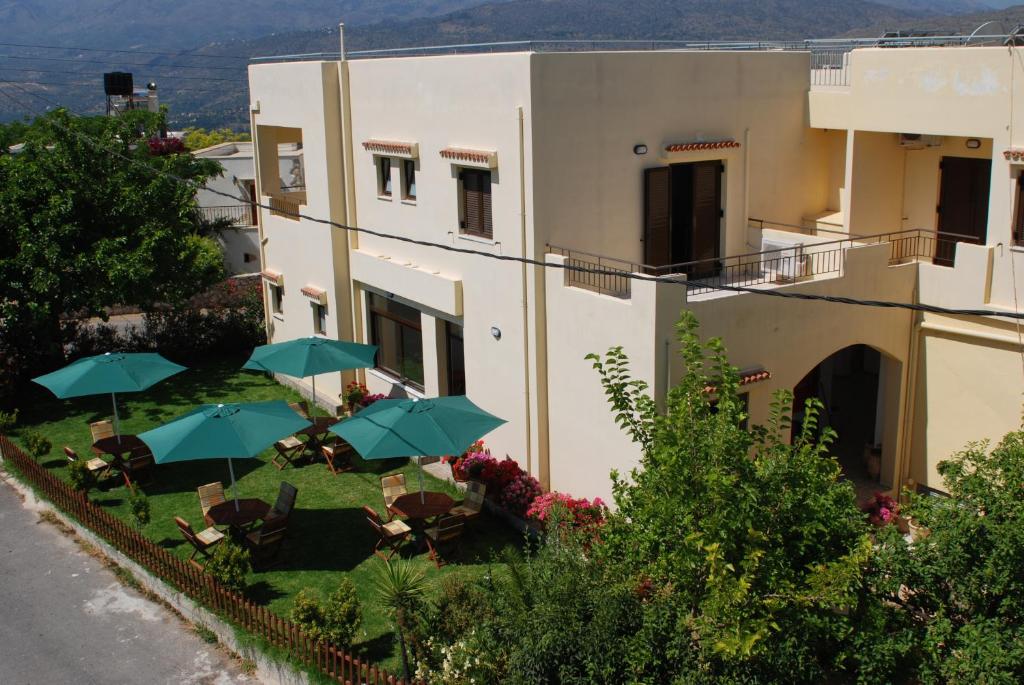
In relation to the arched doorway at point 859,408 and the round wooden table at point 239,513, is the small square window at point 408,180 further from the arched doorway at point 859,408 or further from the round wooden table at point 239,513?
the arched doorway at point 859,408

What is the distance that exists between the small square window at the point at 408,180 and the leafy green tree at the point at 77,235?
689cm

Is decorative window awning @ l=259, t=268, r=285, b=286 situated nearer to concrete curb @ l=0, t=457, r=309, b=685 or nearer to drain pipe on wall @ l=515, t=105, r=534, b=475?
concrete curb @ l=0, t=457, r=309, b=685

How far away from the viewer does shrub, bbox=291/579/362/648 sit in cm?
1264

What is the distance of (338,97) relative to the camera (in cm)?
2117

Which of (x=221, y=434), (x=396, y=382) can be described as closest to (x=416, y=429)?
(x=221, y=434)

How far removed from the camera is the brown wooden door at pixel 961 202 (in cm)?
1738

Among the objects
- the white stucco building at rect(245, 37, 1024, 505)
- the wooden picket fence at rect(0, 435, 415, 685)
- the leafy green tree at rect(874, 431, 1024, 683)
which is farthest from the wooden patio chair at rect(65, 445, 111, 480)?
the leafy green tree at rect(874, 431, 1024, 683)

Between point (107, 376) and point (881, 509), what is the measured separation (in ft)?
45.9

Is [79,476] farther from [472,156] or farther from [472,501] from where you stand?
[472,156]

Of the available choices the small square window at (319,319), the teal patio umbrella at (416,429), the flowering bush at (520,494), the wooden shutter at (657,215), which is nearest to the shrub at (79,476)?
the teal patio umbrella at (416,429)

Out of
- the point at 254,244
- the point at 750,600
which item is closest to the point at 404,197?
the point at 750,600

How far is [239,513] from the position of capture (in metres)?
16.0

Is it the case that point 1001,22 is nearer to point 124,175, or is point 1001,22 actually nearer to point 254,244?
point 124,175

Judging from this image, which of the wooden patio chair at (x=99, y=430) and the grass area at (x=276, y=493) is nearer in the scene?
the grass area at (x=276, y=493)
